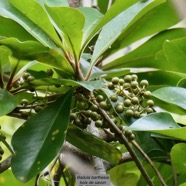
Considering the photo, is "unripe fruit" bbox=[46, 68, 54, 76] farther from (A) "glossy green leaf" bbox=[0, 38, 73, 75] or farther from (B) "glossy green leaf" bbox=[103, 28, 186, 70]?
(B) "glossy green leaf" bbox=[103, 28, 186, 70]

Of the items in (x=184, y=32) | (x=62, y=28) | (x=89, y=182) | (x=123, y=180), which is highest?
(x=62, y=28)

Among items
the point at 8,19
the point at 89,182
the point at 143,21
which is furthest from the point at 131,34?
the point at 89,182

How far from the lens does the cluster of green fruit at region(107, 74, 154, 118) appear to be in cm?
75

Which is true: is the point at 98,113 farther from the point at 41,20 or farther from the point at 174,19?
the point at 174,19

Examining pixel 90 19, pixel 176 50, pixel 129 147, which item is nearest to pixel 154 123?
pixel 129 147

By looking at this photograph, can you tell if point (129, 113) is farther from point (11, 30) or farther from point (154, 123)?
point (11, 30)

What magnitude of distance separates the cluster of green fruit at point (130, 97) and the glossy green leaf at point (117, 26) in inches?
2.5

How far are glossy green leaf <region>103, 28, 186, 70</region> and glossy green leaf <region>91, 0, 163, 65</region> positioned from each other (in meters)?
0.16

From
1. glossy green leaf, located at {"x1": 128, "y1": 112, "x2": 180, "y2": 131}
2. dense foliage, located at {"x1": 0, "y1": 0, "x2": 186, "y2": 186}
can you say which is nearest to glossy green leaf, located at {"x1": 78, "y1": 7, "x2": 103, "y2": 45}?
dense foliage, located at {"x1": 0, "y1": 0, "x2": 186, "y2": 186}

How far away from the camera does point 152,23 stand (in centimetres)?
102

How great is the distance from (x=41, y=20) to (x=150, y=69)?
0.33m

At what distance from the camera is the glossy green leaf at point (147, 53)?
3.28 ft

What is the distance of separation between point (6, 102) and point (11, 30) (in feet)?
0.64

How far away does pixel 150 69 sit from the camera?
1.00 meters
